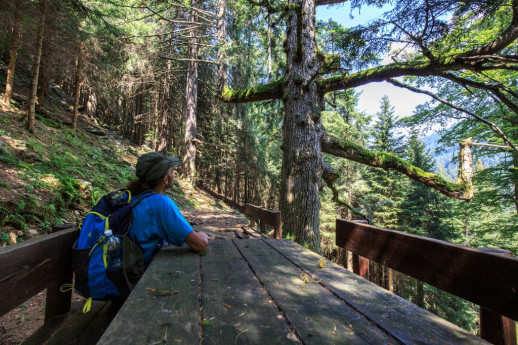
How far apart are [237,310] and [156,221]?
3.85ft

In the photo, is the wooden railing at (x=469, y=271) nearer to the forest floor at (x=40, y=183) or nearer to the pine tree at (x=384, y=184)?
the forest floor at (x=40, y=183)

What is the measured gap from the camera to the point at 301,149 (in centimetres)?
579

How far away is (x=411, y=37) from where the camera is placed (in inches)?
189

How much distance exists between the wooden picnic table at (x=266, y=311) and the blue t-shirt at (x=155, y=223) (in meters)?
0.23

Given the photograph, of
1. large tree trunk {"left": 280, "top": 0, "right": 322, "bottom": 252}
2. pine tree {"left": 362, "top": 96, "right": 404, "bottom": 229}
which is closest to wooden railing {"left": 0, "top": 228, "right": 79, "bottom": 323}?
large tree trunk {"left": 280, "top": 0, "right": 322, "bottom": 252}

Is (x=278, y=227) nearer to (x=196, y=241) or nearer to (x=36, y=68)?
(x=196, y=241)

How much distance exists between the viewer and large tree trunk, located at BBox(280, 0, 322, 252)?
5.57 meters

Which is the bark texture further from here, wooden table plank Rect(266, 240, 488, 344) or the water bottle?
wooden table plank Rect(266, 240, 488, 344)

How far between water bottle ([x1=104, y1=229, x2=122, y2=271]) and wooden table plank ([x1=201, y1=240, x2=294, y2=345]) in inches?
23.9

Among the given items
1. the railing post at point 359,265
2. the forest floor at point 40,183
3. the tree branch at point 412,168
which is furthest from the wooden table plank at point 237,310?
the tree branch at point 412,168

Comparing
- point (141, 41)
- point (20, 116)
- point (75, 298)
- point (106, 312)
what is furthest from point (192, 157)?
point (106, 312)

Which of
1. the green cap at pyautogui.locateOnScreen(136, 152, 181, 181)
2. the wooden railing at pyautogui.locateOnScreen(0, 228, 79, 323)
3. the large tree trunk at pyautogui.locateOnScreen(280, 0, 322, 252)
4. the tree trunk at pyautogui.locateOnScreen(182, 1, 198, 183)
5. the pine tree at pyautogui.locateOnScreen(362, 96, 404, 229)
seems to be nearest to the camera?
the wooden railing at pyautogui.locateOnScreen(0, 228, 79, 323)

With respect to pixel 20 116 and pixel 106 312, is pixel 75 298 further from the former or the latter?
pixel 20 116

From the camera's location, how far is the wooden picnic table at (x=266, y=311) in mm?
1094
